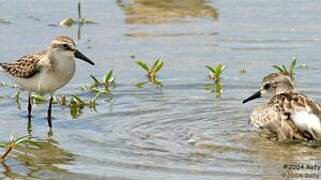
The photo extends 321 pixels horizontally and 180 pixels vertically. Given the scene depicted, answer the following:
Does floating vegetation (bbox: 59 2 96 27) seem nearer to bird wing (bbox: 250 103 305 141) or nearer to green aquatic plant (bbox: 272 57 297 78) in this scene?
green aquatic plant (bbox: 272 57 297 78)

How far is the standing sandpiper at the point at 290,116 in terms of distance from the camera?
9.84 metres

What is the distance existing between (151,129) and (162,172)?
65.4 inches

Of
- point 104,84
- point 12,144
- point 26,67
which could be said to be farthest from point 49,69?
point 12,144

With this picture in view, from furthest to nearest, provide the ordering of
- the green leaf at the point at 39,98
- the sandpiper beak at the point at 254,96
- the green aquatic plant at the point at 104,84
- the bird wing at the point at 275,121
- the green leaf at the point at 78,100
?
the green aquatic plant at the point at 104,84, the green leaf at the point at 39,98, the green leaf at the point at 78,100, the sandpiper beak at the point at 254,96, the bird wing at the point at 275,121

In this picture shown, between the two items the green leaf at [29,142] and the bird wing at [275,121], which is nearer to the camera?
the green leaf at [29,142]

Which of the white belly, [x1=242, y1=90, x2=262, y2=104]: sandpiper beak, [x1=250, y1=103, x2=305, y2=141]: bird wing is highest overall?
the white belly

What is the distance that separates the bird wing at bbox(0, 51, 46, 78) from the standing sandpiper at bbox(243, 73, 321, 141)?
7.70 feet

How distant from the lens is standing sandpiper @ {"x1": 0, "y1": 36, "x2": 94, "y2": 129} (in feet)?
36.6

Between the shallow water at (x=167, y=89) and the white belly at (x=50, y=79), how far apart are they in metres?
0.30

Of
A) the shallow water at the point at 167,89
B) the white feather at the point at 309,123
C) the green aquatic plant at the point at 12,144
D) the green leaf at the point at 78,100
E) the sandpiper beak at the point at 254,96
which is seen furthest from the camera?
the green leaf at the point at 78,100

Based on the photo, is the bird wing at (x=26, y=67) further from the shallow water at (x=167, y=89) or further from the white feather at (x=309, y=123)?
the white feather at (x=309, y=123)

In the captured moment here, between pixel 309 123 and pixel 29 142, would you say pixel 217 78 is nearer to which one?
pixel 309 123

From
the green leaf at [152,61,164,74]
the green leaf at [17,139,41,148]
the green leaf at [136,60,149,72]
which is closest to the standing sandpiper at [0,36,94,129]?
the green leaf at [136,60,149,72]

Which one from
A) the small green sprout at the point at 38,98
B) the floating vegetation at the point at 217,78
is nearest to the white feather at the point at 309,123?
the floating vegetation at the point at 217,78
